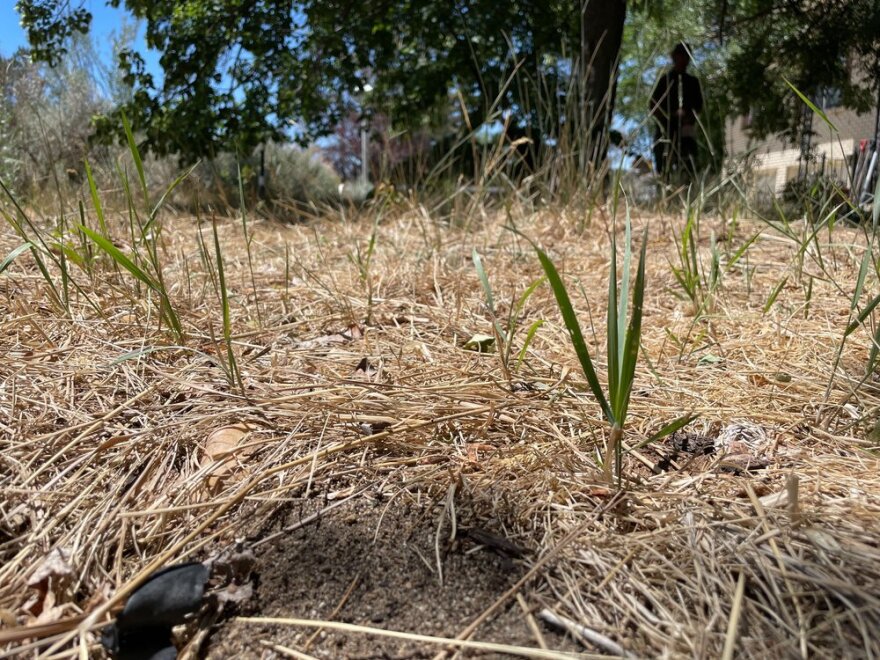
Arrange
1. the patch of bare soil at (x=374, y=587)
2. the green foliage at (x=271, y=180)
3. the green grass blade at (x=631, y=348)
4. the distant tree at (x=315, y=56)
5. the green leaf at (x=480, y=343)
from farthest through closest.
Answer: the distant tree at (x=315, y=56) → the green foliage at (x=271, y=180) → the green leaf at (x=480, y=343) → the green grass blade at (x=631, y=348) → the patch of bare soil at (x=374, y=587)

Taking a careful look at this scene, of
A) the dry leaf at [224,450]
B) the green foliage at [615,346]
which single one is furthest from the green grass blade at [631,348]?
the dry leaf at [224,450]

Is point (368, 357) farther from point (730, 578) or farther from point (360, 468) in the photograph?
point (730, 578)

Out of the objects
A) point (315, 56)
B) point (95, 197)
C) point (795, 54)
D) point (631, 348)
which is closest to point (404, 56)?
point (315, 56)

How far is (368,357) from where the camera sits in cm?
148

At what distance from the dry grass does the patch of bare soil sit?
0.17 feet

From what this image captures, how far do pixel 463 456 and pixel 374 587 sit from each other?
0.32 meters

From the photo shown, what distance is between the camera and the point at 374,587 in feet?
2.74

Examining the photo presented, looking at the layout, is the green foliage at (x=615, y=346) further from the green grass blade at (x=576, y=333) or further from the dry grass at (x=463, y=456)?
the dry grass at (x=463, y=456)

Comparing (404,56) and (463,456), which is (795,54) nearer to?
(404,56)

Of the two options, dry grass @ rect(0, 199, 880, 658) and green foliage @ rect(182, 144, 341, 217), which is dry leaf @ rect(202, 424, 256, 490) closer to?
dry grass @ rect(0, 199, 880, 658)

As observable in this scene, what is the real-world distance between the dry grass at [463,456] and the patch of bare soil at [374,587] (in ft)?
0.17

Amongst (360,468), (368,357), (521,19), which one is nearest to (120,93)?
(521,19)

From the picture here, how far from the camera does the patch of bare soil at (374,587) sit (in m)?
0.75

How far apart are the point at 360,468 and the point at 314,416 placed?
174 mm
